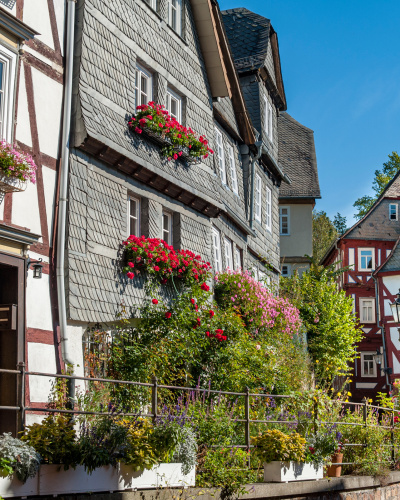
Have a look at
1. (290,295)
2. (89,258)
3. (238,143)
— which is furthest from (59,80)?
(290,295)

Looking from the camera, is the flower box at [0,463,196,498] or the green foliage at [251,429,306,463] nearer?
the flower box at [0,463,196,498]

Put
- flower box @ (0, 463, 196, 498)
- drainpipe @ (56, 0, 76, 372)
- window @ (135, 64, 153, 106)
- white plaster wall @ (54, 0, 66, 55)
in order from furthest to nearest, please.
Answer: window @ (135, 64, 153, 106)
white plaster wall @ (54, 0, 66, 55)
drainpipe @ (56, 0, 76, 372)
flower box @ (0, 463, 196, 498)

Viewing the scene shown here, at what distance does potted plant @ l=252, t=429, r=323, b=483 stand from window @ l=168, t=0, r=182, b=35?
28.8 feet

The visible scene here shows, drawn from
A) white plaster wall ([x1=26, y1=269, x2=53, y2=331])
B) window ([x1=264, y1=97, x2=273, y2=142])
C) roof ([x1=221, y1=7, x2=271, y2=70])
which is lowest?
white plaster wall ([x1=26, y1=269, x2=53, y2=331])

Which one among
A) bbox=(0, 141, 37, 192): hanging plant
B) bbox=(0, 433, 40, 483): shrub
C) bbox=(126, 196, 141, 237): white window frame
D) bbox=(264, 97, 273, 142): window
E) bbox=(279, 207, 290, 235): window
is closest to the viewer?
bbox=(0, 433, 40, 483): shrub

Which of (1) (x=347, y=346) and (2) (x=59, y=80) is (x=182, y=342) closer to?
(2) (x=59, y=80)

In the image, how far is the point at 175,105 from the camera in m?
15.6

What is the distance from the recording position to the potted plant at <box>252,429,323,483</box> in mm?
10398

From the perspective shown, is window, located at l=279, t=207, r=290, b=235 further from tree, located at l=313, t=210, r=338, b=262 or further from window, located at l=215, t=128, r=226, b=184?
tree, located at l=313, t=210, r=338, b=262

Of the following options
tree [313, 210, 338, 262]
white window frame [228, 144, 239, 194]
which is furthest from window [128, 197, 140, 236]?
tree [313, 210, 338, 262]

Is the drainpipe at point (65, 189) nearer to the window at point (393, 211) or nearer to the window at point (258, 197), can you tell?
the window at point (258, 197)

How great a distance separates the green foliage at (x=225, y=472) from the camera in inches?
365

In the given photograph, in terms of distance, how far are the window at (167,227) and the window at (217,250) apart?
2.92 m

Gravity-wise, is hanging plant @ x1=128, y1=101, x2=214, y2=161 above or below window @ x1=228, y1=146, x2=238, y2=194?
below
